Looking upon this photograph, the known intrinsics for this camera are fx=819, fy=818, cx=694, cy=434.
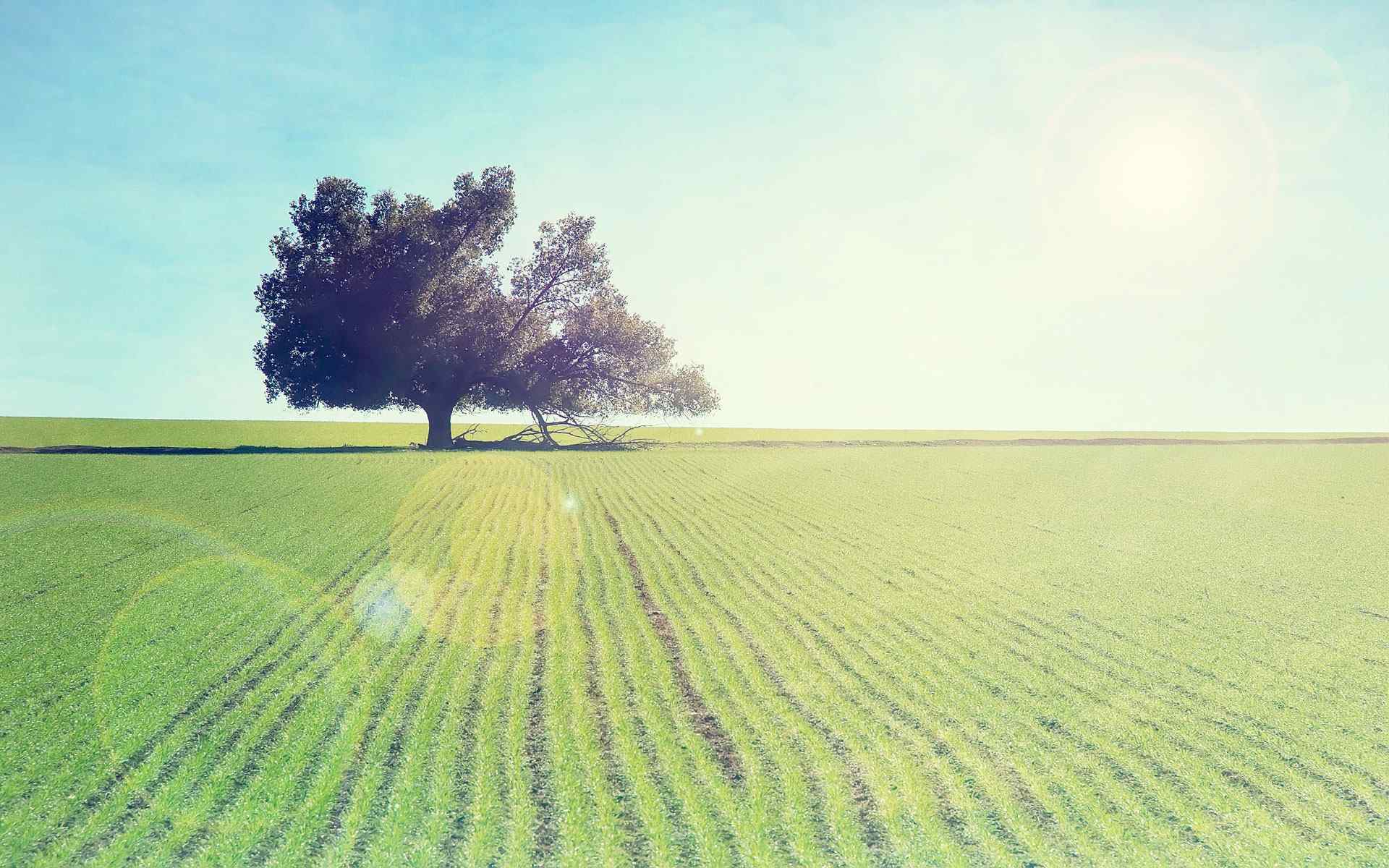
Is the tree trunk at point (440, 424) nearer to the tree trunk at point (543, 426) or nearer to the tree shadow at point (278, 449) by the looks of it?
the tree shadow at point (278, 449)

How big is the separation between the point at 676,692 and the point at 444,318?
38003 millimetres

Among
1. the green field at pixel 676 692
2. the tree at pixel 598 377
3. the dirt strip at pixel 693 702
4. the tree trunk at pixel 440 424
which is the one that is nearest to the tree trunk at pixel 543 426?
the tree at pixel 598 377

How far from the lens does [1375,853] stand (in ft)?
20.4

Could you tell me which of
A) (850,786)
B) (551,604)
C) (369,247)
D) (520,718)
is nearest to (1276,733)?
(850,786)

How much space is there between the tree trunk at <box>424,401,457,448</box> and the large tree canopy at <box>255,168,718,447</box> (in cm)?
8

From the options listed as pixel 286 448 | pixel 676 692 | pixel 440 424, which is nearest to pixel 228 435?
pixel 286 448

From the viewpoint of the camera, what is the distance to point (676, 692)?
896cm

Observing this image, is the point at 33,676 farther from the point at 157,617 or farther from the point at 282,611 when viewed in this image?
the point at 282,611

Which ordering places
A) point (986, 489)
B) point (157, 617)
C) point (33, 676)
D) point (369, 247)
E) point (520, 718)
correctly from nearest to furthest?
point (520, 718) < point (33, 676) < point (157, 617) < point (986, 489) < point (369, 247)

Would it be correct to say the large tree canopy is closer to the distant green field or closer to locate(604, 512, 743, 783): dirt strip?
the distant green field

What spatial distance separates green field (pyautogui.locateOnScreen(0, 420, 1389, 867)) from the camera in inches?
245

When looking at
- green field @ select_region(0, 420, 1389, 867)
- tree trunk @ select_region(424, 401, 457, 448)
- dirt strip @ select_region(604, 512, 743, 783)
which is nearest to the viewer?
green field @ select_region(0, 420, 1389, 867)

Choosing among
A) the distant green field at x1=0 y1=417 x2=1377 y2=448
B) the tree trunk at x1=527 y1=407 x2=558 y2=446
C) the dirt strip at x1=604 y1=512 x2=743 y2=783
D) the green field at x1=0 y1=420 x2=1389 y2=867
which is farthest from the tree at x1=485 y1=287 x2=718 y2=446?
the dirt strip at x1=604 y1=512 x2=743 y2=783

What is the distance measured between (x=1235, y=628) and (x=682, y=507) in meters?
13.7
